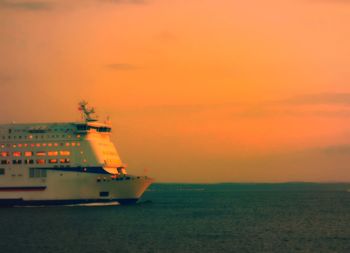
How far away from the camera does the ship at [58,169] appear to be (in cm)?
8019

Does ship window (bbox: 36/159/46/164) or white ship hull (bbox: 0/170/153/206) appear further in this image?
ship window (bbox: 36/159/46/164)

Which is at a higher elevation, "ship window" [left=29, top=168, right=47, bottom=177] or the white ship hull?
"ship window" [left=29, top=168, right=47, bottom=177]

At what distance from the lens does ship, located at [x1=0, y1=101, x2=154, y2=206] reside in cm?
8019

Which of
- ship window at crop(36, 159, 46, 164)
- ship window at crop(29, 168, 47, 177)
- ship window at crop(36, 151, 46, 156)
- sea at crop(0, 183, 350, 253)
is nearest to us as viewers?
sea at crop(0, 183, 350, 253)

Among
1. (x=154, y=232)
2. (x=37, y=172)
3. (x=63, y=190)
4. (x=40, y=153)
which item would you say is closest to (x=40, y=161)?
(x=40, y=153)

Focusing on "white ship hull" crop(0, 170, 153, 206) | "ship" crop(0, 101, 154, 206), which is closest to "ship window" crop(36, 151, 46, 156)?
"ship" crop(0, 101, 154, 206)

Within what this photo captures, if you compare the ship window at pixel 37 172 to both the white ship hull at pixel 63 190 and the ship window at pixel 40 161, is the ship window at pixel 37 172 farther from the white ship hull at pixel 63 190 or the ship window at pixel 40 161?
the ship window at pixel 40 161

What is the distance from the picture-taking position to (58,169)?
80500mm

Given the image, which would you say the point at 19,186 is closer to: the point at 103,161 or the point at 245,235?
the point at 103,161

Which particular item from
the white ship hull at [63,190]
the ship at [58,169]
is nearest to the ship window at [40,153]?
the ship at [58,169]

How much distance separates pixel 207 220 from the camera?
7506 centimetres

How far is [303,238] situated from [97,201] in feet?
105

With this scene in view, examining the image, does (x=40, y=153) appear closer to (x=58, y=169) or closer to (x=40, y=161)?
(x=40, y=161)

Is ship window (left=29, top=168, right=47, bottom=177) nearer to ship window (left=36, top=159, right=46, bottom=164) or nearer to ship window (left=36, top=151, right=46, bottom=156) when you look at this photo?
ship window (left=36, top=159, right=46, bottom=164)
